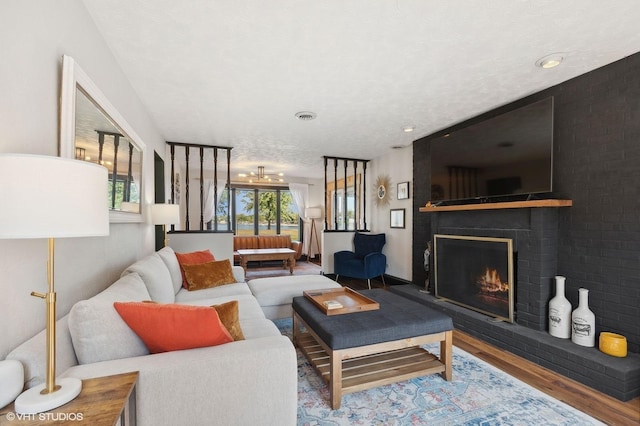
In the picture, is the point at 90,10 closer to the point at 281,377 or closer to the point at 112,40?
the point at 112,40

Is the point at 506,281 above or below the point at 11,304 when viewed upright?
below

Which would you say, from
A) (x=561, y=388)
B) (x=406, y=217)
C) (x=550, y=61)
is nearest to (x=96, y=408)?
(x=561, y=388)

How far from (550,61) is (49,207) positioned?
306 centimetres

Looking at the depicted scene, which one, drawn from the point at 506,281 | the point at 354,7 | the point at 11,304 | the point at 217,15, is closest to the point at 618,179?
the point at 506,281

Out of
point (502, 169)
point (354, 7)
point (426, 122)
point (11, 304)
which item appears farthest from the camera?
point (426, 122)

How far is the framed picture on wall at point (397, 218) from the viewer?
495 centimetres

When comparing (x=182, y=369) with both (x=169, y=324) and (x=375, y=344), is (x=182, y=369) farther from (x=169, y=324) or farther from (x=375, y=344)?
(x=375, y=344)

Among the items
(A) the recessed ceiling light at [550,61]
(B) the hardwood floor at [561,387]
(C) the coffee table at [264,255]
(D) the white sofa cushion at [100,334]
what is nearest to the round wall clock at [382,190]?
(C) the coffee table at [264,255]

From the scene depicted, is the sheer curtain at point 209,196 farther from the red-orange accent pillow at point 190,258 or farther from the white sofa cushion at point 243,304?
the white sofa cushion at point 243,304

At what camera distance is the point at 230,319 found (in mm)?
1555

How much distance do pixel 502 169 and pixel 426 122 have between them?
3.69 feet

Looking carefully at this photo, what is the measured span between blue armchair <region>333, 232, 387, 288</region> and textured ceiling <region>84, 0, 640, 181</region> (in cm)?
233

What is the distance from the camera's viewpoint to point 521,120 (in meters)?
2.76

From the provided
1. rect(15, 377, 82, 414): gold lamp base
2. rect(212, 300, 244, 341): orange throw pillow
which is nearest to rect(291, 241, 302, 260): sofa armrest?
rect(212, 300, 244, 341): orange throw pillow
